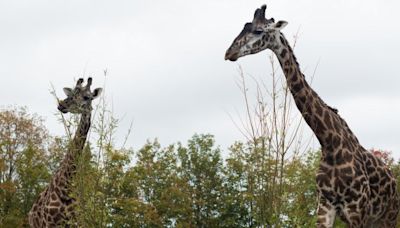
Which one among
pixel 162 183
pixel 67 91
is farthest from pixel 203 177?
pixel 67 91

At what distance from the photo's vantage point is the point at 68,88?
1416cm

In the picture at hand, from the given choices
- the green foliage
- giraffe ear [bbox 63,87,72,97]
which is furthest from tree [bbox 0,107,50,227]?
giraffe ear [bbox 63,87,72,97]

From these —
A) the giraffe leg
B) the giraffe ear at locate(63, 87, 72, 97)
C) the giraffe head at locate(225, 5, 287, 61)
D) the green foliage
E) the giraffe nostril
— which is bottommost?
the giraffe leg

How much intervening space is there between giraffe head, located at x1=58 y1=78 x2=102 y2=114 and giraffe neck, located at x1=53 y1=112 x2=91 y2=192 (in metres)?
0.20

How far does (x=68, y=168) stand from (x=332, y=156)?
16.9ft

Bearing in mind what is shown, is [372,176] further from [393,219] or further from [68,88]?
[68,88]

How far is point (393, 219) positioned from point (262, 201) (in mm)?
3291

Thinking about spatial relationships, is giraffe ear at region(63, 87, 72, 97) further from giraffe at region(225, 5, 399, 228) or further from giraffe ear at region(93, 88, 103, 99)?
giraffe at region(225, 5, 399, 228)

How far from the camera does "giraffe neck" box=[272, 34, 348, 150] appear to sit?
10.5 m

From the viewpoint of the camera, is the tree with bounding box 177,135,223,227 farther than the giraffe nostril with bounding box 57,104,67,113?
Yes

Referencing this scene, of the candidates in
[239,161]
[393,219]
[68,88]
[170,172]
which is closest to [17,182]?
[170,172]

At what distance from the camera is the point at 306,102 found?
415 inches

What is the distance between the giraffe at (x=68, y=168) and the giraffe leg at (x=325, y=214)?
14.5ft

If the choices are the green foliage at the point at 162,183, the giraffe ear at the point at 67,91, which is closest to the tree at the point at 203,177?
the green foliage at the point at 162,183
